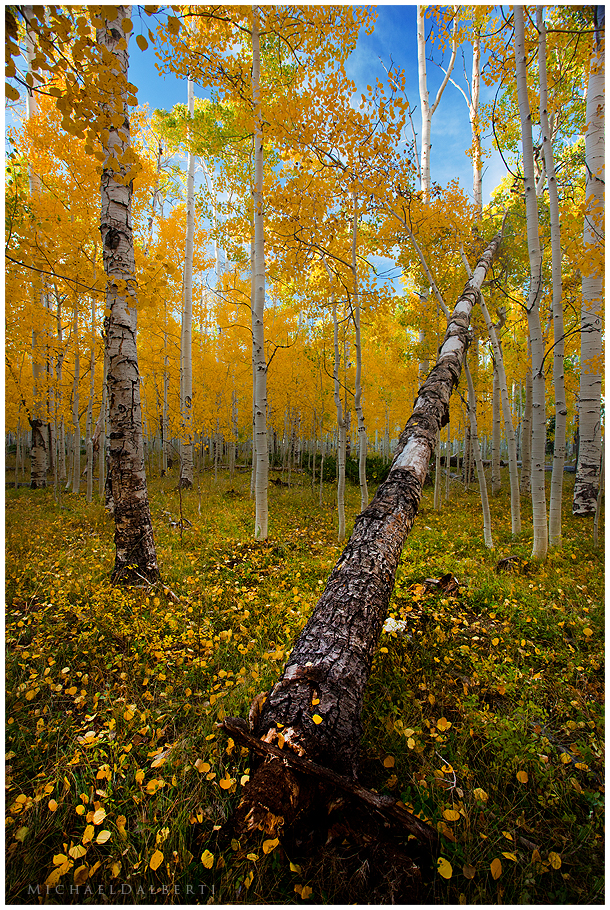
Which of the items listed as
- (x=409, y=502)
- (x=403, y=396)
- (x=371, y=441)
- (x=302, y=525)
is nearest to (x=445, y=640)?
(x=409, y=502)

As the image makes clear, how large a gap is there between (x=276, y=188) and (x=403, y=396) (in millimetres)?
10425

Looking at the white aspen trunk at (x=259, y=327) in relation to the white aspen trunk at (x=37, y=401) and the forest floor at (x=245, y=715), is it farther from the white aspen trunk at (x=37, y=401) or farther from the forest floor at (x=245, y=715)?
the white aspen trunk at (x=37, y=401)

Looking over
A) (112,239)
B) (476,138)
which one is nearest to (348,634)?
(112,239)

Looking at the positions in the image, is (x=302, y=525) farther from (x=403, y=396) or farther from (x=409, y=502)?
(x=403, y=396)

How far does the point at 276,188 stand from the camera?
19.7ft

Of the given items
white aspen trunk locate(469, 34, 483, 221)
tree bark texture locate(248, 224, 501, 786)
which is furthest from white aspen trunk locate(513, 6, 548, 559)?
white aspen trunk locate(469, 34, 483, 221)

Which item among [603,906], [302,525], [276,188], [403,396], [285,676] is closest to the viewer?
[603,906]

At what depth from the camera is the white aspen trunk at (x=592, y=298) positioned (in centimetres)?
403

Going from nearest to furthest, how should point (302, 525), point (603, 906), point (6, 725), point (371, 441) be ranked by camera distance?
point (603, 906) < point (6, 725) < point (302, 525) < point (371, 441)

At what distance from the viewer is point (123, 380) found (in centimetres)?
369

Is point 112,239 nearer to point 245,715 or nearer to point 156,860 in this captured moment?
point 245,715

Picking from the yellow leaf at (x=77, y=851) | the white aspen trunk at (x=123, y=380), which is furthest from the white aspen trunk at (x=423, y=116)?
the yellow leaf at (x=77, y=851)

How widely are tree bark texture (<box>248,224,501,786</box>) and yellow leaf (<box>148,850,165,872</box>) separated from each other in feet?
1.75

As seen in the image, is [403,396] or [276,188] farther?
[403,396]
